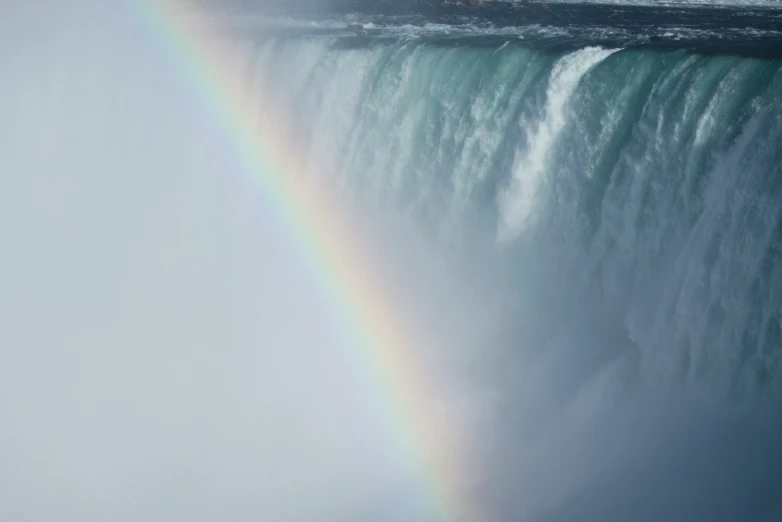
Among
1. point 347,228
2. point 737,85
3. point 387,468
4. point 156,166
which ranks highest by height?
point 156,166

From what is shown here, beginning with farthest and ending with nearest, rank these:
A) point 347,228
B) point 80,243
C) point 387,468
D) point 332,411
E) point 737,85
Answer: point 80,243, point 347,228, point 332,411, point 387,468, point 737,85

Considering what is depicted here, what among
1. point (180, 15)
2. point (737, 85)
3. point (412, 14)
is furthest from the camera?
point (180, 15)

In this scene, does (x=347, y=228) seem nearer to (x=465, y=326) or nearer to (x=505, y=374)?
(x=465, y=326)

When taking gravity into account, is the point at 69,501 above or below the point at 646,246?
above

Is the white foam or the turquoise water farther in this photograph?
the white foam

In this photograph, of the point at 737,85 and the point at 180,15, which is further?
the point at 180,15

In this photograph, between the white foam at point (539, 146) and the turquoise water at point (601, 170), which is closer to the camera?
the turquoise water at point (601, 170)

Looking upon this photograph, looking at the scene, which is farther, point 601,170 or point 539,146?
point 539,146

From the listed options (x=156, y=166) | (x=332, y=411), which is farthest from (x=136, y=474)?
(x=156, y=166)

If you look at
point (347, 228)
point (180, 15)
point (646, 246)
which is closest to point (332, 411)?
point (347, 228)

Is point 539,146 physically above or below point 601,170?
above

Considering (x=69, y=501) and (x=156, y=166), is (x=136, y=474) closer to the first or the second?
(x=69, y=501)
